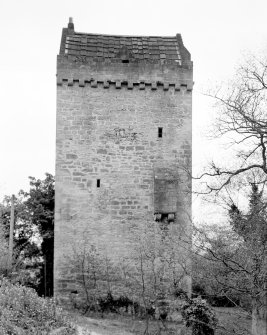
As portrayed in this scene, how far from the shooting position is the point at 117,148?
67.6 feet

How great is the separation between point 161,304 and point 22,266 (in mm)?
8212

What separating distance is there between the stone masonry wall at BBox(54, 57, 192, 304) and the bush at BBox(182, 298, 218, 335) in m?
3.46

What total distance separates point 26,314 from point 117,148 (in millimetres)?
7908

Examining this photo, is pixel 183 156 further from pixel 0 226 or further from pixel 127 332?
pixel 0 226

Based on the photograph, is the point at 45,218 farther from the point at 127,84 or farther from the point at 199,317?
the point at 199,317

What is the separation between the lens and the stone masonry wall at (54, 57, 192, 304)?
795 inches

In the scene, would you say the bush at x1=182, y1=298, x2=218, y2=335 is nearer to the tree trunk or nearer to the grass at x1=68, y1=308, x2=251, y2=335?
the grass at x1=68, y1=308, x2=251, y2=335

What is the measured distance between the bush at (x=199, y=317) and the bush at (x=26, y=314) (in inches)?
165

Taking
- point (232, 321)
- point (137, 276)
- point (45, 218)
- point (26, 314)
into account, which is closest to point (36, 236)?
point (45, 218)

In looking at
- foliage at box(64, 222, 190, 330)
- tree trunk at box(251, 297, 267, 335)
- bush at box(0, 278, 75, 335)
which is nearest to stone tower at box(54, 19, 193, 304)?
foliage at box(64, 222, 190, 330)

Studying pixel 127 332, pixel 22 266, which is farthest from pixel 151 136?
pixel 22 266

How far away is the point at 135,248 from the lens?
20.2m

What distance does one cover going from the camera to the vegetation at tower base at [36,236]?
2520 centimetres

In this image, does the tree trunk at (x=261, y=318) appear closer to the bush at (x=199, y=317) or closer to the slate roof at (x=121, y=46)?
the bush at (x=199, y=317)
